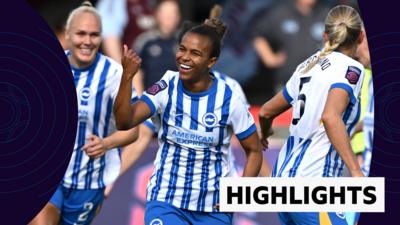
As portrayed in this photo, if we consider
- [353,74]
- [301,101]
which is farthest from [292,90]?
[353,74]

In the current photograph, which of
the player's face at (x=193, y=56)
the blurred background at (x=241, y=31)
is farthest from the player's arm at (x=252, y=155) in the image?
the blurred background at (x=241, y=31)

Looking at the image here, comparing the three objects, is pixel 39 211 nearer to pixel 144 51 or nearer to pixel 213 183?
pixel 213 183

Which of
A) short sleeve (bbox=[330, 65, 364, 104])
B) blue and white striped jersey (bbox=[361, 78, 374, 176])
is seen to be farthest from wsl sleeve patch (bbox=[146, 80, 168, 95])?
blue and white striped jersey (bbox=[361, 78, 374, 176])

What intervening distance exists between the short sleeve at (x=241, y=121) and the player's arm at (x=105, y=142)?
109 cm

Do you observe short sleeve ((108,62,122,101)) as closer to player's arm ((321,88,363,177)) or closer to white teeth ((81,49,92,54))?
white teeth ((81,49,92,54))

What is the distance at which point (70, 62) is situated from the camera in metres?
8.45

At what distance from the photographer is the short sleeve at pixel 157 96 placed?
722cm

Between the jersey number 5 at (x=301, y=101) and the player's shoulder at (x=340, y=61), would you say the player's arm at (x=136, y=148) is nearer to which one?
the jersey number 5 at (x=301, y=101)

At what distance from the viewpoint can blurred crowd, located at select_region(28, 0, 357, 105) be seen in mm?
12062

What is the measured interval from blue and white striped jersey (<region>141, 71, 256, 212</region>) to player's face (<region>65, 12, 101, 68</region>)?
3.66ft

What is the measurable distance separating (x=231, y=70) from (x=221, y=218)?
494 cm

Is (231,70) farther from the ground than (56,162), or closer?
farther from the ground

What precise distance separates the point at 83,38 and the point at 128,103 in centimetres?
150

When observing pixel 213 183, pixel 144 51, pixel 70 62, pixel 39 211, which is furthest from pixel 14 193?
pixel 144 51
